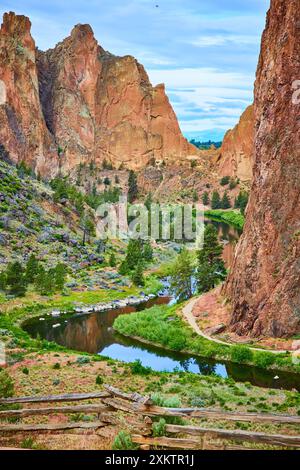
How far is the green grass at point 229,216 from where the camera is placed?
165950 mm

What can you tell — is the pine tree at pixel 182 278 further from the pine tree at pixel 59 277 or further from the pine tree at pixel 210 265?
the pine tree at pixel 59 277

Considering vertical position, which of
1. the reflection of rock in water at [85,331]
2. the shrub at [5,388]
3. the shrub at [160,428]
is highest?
the shrub at [160,428]

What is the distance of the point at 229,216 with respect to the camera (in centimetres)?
18025

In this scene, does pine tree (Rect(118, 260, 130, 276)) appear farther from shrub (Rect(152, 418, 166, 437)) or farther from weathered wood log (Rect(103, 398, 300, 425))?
shrub (Rect(152, 418, 166, 437))

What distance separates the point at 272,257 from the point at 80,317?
82.8 ft

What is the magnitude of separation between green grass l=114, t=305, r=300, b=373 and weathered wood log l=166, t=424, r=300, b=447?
35021 millimetres

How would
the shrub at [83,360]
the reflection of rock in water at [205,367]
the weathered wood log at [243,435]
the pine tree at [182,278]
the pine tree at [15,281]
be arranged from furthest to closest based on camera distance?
the pine tree at [15,281] → the pine tree at [182,278] → the reflection of rock in water at [205,367] → the shrub at [83,360] → the weathered wood log at [243,435]

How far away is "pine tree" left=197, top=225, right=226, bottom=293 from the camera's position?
77.4m

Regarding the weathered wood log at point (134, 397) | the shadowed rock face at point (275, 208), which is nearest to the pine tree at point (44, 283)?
the shadowed rock face at point (275, 208)

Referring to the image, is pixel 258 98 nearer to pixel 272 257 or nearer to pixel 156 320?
pixel 272 257

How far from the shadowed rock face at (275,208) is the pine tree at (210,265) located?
43.8 ft

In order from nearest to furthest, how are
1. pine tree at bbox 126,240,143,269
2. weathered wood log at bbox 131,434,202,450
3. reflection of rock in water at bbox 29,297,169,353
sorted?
weathered wood log at bbox 131,434,202,450 < reflection of rock in water at bbox 29,297,169,353 < pine tree at bbox 126,240,143,269

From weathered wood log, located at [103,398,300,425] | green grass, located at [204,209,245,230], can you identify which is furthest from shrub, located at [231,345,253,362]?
green grass, located at [204,209,245,230]

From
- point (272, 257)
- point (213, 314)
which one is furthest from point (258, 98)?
point (213, 314)
